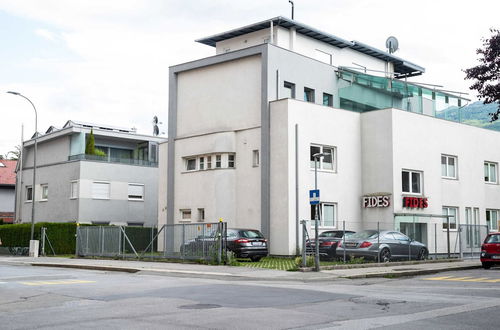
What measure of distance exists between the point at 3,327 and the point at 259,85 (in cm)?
2249

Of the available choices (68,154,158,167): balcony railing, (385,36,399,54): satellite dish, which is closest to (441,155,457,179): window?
(385,36,399,54): satellite dish

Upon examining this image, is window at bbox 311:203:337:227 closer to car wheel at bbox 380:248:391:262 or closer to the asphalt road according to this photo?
car wheel at bbox 380:248:391:262

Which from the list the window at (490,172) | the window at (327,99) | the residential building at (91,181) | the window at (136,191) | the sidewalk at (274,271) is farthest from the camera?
the window at (136,191)

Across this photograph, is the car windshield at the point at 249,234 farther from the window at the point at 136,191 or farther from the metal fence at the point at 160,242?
the window at the point at 136,191

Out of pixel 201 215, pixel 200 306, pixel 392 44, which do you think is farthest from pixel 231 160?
pixel 200 306

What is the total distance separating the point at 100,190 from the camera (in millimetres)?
43781

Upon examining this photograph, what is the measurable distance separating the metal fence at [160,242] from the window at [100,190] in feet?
34.1

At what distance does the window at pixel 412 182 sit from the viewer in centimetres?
3162

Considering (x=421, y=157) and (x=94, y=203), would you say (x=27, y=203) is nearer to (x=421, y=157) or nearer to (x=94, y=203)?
(x=94, y=203)

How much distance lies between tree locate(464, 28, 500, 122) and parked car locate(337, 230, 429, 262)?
20.0 ft

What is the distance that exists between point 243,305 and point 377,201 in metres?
20.1

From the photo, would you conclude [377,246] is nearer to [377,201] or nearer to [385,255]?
[385,255]

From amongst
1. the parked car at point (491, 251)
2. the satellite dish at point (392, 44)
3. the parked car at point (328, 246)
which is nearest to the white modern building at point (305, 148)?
the parked car at point (328, 246)

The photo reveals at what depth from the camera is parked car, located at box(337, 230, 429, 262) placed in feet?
77.5
